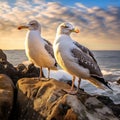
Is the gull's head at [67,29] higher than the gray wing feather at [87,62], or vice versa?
the gull's head at [67,29]

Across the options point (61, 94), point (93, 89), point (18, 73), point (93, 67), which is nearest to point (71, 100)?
point (61, 94)

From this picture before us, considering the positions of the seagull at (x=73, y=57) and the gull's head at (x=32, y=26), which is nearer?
the seagull at (x=73, y=57)

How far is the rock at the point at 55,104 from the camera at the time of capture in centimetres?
952

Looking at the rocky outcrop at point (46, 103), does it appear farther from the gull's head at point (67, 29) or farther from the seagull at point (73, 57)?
the gull's head at point (67, 29)

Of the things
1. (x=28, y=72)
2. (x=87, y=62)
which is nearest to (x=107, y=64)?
(x=28, y=72)

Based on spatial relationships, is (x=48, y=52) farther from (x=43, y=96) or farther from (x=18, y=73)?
(x=18, y=73)

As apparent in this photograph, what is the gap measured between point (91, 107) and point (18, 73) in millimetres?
8493

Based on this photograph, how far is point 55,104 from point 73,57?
56.1 inches

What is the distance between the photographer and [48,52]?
13.4m

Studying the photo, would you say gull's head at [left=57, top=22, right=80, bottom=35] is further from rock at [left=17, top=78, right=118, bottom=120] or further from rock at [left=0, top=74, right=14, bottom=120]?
rock at [left=0, top=74, right=14, bottom=120]

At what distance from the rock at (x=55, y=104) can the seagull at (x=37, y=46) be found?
6.35 feet

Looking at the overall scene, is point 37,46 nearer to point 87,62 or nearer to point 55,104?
point 87,62

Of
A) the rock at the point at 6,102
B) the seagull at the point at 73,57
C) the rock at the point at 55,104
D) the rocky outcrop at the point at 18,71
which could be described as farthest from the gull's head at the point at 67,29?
the rocky outcrop at the point at 18,71

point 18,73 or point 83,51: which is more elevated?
point 83,51
